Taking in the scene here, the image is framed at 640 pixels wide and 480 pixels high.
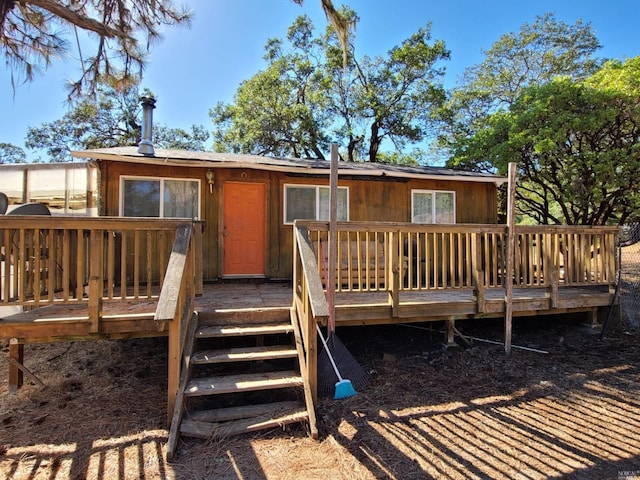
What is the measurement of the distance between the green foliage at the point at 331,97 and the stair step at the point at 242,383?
1400 centimetres

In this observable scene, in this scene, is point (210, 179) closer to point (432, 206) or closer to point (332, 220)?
point (332, 220)

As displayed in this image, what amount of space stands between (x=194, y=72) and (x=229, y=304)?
30.2ft

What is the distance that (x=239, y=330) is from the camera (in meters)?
3.67

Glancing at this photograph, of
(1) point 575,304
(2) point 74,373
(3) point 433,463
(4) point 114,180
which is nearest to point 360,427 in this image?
(3) point 433,463

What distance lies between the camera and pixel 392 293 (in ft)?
14.0

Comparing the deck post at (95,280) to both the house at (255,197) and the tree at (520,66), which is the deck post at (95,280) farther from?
the tree at (520,66)

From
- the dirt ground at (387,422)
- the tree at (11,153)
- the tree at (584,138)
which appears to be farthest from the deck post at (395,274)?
the tree at (11,153)

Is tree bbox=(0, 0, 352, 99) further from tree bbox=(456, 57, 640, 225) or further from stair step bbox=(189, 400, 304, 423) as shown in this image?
tree bbox=(456, 57, 640, 225)

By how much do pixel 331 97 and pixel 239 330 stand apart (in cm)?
1540

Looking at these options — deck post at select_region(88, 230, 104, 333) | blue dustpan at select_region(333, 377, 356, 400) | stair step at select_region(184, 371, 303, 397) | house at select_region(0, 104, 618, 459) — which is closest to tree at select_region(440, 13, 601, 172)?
house at select_region(0, 104, 618, 459)

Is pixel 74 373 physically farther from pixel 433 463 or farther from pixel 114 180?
pixel 433 463

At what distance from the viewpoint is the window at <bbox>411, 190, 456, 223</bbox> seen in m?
7.46

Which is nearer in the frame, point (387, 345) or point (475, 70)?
point (387, 345)

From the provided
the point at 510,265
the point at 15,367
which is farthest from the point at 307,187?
the point at 15,367
